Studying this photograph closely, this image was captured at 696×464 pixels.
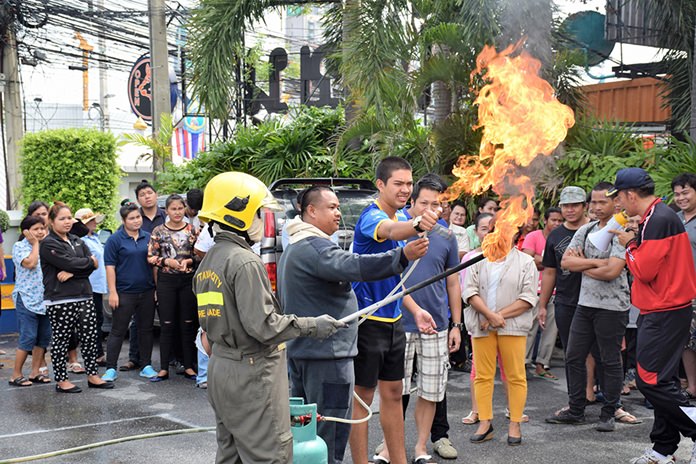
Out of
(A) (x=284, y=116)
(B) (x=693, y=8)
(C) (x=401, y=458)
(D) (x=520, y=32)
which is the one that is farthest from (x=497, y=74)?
(A) (x=284, y=116)

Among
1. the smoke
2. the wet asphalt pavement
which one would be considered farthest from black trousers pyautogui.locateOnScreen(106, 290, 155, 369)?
the smoke

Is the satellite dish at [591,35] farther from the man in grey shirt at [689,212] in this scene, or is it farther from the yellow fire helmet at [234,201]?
the yellow fire helmet at [234,201]

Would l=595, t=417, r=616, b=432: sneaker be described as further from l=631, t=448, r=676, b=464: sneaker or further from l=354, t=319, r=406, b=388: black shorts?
l=354, t=319, r=406, b=388: black shorts

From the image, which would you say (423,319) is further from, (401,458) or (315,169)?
(315,169)

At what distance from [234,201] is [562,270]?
4151 millimetres

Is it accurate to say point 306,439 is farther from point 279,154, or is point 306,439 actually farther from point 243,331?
point 279,154

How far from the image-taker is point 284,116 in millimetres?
16625

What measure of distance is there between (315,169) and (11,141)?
1024 centimetres

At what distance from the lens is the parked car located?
8133 mm

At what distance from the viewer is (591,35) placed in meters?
14.4

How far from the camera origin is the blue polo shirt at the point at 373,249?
16.8 ft

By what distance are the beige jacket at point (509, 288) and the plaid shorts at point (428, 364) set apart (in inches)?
26.4

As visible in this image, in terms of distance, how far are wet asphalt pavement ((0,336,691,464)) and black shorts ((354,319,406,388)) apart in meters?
1.07

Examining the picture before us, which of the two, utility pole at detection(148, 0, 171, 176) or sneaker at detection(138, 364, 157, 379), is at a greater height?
utility pole at detection(148, 0, 171, 176)
